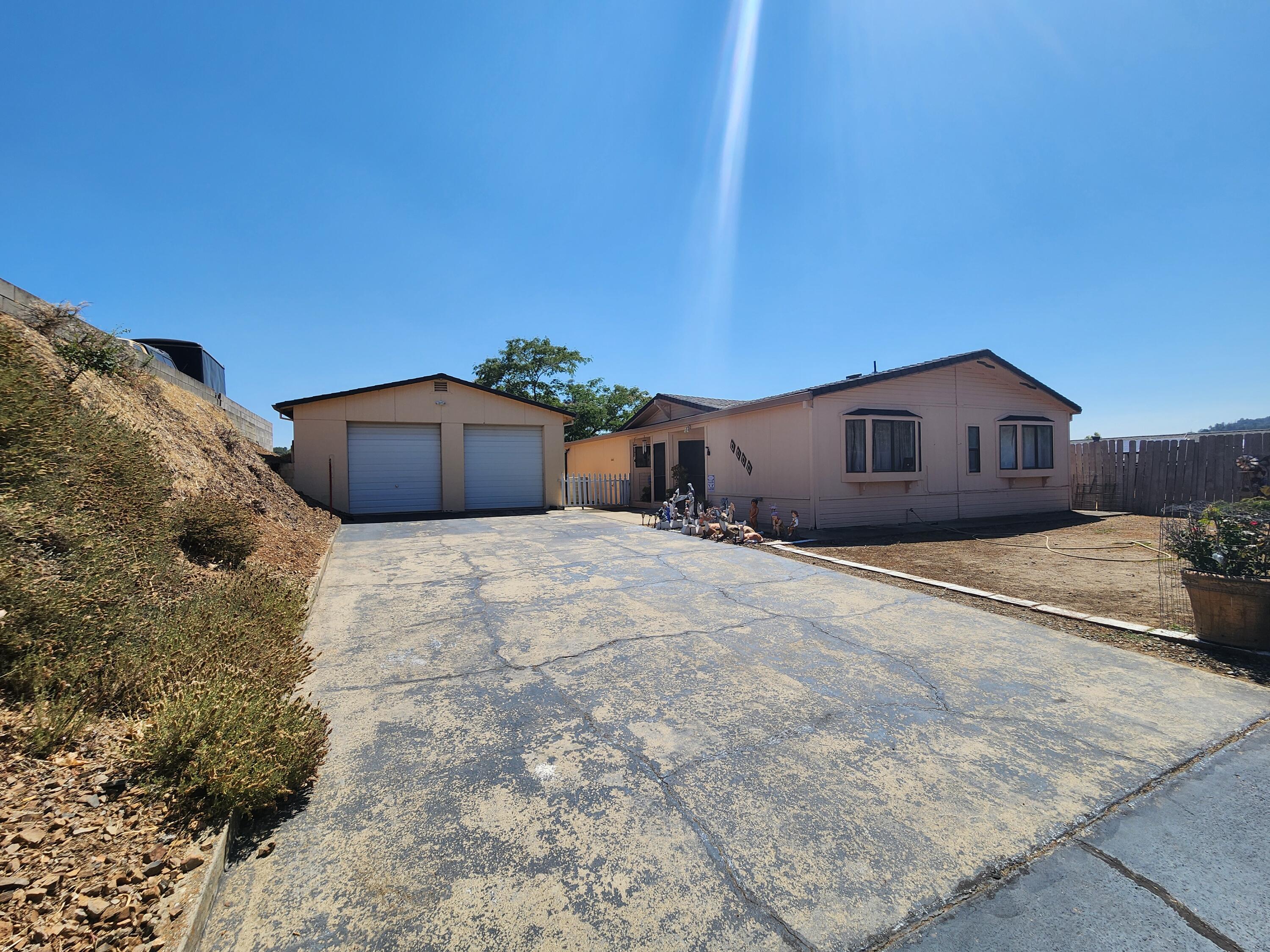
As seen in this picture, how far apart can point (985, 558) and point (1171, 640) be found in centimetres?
404

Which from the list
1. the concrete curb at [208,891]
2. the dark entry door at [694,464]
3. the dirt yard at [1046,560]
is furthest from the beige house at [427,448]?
the concrete curb at [208,891]

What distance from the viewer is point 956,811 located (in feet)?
7.72

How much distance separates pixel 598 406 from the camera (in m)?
37.9

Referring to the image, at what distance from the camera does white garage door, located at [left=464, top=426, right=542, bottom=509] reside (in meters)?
16.6

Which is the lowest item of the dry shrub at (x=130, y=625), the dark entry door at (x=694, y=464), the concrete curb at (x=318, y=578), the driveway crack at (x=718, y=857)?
the driveway crack at (x=718, y=857)

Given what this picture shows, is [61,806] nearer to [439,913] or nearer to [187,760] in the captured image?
[187,760]

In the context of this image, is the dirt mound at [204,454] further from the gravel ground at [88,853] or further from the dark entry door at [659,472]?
the dark entry door at [659,472]

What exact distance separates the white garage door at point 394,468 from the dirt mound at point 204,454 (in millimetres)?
3161

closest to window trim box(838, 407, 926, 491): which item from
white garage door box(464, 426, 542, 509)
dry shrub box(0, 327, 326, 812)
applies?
white garage door box(464, 426, 542, 509)

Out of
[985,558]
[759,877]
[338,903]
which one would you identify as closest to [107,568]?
[338,903]

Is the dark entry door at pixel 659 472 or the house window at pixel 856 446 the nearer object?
the house window at pixel 856 446

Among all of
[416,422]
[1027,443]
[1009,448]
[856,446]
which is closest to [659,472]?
[856,446]

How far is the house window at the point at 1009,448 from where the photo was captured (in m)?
14.0

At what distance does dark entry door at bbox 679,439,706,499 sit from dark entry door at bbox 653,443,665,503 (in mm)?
1019
